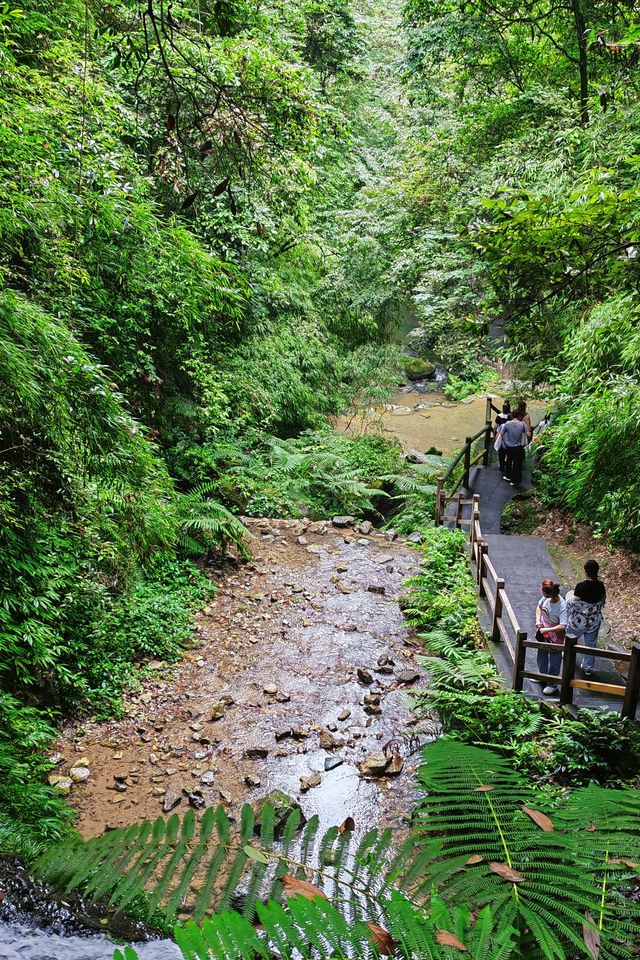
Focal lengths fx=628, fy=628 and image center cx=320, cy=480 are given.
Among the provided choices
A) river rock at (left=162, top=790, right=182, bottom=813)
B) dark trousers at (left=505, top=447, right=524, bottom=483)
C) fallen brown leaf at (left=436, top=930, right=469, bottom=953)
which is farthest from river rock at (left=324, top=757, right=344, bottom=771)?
dark trousers at (left=505, top=447, right=524, bottom=483)

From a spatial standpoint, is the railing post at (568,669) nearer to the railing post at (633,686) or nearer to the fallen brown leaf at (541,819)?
the railing post at (633,686)

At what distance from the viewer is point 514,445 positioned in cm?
1364

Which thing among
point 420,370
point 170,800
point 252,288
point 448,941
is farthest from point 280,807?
point 420,370

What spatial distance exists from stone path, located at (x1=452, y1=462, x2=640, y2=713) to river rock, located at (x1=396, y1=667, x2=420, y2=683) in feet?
3.49

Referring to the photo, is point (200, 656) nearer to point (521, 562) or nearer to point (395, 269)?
point (521, 562)

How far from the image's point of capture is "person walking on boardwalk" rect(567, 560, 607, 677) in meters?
6.54

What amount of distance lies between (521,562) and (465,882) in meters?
8.22

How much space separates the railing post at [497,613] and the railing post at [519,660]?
0.86 meters

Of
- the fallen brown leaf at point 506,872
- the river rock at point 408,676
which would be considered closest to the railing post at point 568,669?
the river rock at point 408,676

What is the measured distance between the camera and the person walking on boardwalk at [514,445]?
43.7 ft

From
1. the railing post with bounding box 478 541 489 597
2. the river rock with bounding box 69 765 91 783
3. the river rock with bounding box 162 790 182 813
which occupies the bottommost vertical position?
the river rock with bounding box 162 790 182 813

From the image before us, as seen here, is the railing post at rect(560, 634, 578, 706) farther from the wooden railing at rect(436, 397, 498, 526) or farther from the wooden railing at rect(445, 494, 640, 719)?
the wooden railing at rect(436, 397, 498, 526)

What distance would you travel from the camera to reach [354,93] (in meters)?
20.2

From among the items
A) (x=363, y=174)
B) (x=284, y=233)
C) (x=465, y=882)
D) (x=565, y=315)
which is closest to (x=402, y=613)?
(x=565, y=315)
